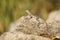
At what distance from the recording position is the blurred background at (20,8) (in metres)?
2.64

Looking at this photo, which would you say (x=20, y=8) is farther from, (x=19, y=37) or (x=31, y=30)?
(x=19, y=37)

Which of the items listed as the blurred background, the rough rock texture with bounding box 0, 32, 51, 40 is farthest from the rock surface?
the blurred background

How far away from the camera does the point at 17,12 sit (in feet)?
9.27

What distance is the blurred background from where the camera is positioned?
104 inches

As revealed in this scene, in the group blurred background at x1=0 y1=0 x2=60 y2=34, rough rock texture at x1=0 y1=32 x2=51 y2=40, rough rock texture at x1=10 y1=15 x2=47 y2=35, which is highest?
blurred background at x1=0 y1=0 x2=60 y2=34

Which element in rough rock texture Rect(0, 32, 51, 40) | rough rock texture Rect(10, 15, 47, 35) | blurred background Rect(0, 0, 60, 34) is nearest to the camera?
rough rock texture Rect(0, 32, 51, 40)

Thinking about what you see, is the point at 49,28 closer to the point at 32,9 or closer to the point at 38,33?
the point at 38,33

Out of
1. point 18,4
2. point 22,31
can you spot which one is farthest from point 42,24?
point 18,4

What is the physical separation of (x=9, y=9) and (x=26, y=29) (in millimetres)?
1177

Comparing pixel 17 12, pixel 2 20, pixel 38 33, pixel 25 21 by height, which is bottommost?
pixel 38 33

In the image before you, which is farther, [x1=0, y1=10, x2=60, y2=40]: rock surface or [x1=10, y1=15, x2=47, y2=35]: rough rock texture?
[x1=10, y1=15, x2=47, y2=35]: rough rock texture

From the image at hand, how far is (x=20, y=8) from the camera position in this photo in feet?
9.35

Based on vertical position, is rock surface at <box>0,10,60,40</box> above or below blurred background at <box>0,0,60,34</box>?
below

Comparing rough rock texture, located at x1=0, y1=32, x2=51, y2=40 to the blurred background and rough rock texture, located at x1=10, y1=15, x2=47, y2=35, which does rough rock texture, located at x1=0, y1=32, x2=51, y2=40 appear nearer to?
rough rock texture, located at x1=10, y1=15, x2=47, y2=35
